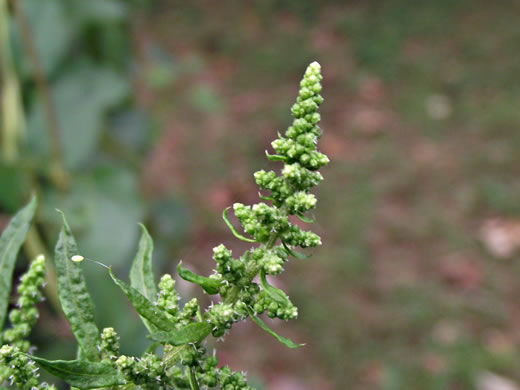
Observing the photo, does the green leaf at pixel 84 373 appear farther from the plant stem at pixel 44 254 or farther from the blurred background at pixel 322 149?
the plant stem at pixel 44 254

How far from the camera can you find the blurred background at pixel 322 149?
2.42 m

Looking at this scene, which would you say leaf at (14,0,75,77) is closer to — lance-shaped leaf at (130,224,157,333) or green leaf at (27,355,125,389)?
lance-shaped leaf at (130,224,157,333)

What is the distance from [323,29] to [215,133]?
164 centimetres

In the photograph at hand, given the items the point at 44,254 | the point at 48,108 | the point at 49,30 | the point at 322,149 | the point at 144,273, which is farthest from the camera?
the point at 322,149

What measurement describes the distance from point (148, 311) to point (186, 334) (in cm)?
4

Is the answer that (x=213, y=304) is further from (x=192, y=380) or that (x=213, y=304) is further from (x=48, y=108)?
(x=48, y=108)

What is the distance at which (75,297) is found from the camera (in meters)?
0.68

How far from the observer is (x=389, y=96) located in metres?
4.99

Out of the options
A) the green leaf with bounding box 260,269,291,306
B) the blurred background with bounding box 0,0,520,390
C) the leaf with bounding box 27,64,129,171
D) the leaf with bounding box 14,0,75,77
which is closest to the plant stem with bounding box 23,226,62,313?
the blurred background with bounding box 0,0,520,390

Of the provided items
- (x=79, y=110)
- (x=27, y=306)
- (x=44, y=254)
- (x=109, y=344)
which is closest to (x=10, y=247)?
(x=27, y=306)

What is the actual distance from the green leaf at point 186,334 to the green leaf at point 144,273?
0.11m

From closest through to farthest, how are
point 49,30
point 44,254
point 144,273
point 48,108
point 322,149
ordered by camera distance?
1. point 144,273
2. point 44,254
3. point 48,108
4. point 49,30
5. point 322,149

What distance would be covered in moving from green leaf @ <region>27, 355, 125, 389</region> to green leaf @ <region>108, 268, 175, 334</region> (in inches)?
2.4

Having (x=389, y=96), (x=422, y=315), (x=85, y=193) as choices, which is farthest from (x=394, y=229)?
(x=85, y=193)
